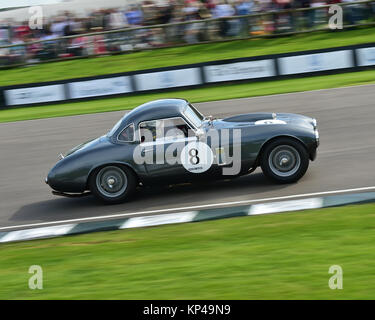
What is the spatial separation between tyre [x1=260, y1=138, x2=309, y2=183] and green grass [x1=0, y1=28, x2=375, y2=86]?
15996mm

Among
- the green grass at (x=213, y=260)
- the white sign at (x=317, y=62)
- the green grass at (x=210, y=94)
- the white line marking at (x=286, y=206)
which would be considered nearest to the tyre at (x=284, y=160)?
the white line marking at (x=286, y=206)

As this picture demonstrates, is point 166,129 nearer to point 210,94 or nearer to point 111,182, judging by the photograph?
point 111,182

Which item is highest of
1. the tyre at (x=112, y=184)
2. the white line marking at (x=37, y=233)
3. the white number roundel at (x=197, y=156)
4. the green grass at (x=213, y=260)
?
the white number roundel at (x=197, y=156)

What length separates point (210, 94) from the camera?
19234mm

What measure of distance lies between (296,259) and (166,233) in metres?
2.05

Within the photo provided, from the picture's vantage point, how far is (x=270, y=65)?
19719 mm

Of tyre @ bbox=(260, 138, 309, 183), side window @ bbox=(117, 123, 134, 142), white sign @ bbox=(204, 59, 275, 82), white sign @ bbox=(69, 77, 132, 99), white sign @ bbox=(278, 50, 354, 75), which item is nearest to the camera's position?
tyre @ bbox=(260, 138, 309, 183)

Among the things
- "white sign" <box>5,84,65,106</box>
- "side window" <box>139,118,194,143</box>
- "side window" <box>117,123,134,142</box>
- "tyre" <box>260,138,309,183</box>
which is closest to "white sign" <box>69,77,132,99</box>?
"white sign" <box>5,84,65,106</box>

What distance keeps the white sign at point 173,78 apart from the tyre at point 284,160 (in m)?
11.3

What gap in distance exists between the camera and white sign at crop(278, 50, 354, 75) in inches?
757

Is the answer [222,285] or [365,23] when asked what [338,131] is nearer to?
[222,285]

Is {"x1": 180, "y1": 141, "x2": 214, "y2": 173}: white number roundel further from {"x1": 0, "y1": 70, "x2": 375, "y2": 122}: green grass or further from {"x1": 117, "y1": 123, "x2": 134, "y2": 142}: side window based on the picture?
{"x1": 0, "y1": 70, "x2": 375, "y2": 122}: green grass

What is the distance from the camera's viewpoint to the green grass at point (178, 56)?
25.1 meters

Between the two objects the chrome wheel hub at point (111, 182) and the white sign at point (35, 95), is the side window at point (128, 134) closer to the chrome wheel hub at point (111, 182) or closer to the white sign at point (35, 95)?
the chrome wheel hub at point (111, 182)
